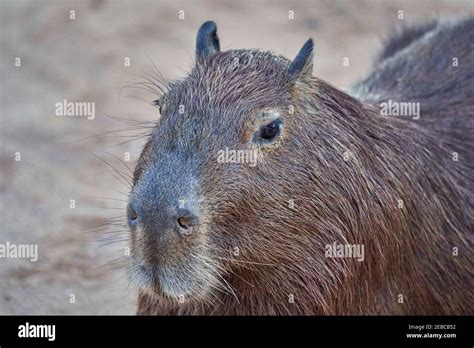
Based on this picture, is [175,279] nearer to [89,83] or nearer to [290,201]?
[290,201]

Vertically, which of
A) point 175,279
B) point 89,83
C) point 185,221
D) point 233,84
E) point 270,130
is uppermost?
point 89,83

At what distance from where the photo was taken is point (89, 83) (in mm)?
10586

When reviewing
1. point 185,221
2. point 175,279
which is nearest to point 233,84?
point 185,221

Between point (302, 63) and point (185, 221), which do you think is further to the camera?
point (302, 63)

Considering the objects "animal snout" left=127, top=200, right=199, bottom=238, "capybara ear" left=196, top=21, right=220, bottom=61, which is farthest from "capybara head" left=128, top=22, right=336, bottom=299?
"capybara ear" left=196, top=21, right=220, bottom=61

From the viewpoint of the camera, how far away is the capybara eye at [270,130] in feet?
16.4

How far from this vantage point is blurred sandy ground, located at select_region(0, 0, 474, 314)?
7754 millimetres

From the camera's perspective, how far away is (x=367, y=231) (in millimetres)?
5320

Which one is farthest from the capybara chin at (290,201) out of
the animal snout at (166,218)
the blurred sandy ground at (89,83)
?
the blurred sandy ground at (89,83)

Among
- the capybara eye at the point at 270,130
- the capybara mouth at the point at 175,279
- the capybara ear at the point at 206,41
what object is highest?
the capybara ear at the point at 206,41

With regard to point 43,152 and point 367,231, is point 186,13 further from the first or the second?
point 367,231

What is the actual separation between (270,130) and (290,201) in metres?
0.38

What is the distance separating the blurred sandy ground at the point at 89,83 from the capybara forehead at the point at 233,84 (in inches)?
90.6

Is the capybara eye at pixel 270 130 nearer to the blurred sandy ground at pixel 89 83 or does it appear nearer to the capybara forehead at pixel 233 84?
the capybara forehead at pixel 233 84
